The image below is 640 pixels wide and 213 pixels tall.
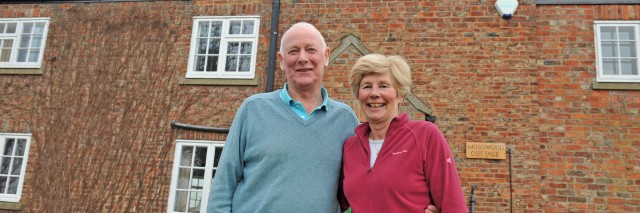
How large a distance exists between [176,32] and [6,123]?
3763mm

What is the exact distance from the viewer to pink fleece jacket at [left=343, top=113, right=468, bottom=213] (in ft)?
6.45

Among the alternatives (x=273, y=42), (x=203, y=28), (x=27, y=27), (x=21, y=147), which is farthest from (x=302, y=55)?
(x=27, y=27)

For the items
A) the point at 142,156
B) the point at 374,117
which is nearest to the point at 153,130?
the point at 142,156

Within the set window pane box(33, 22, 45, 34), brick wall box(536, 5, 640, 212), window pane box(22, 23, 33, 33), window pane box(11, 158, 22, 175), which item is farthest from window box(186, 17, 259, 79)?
brick wall box(536, 5, 640, 212)

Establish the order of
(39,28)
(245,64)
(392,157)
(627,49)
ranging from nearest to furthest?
(392,157) < (627,49) < (245,64) < (39,28)

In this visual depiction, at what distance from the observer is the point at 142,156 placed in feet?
25.6

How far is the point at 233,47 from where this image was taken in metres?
8.14

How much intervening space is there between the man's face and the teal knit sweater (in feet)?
0.57

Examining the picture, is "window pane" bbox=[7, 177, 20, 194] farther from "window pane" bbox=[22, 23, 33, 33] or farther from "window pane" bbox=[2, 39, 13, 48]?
"window pane" bbox=[22, 23, 33, 33]

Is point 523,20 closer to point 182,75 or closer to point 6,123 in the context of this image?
point 182,75

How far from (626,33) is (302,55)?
712cm

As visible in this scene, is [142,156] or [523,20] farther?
[142,156]

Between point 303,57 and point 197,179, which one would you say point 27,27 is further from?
point 303,57

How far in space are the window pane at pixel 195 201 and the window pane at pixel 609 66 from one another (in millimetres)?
7083
